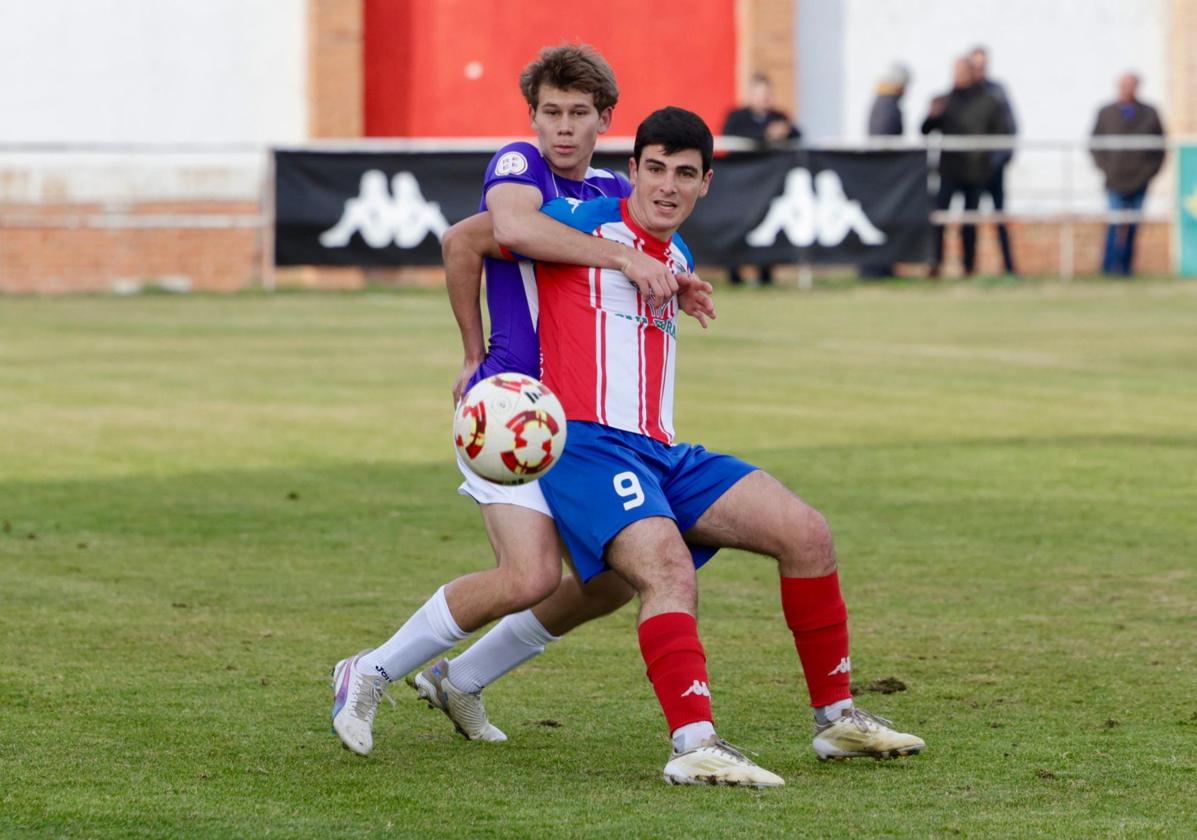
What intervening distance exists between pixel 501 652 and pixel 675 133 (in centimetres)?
156

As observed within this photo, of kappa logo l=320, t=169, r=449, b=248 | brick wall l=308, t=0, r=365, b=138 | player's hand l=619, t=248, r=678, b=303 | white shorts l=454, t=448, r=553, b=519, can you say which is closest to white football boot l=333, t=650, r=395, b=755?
white shorts l=454, t=448, r=553, b=519

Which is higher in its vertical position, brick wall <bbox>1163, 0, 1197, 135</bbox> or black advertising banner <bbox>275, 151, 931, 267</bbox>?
brick wall <bbox>1163, 0, 1197, 135</bbox>

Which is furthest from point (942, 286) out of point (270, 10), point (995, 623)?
point (995, 623)

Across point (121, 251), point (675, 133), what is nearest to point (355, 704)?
point (675, 133)

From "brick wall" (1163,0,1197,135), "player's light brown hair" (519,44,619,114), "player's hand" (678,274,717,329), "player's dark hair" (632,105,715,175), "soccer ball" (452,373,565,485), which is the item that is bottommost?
"soccer ball" (452,373,565,485)

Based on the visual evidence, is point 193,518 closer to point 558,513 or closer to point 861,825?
point 558,513

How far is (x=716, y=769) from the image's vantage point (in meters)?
5.45

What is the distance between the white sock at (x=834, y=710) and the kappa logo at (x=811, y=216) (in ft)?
69.3

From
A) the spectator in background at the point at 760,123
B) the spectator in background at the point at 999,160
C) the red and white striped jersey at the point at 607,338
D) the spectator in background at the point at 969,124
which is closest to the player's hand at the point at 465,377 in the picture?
the red and white striped jersey at the point at 607,338

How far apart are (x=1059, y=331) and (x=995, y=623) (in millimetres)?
14106

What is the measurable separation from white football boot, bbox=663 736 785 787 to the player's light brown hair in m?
1.76

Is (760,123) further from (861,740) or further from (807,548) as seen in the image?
(861,740)

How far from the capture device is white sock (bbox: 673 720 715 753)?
5.54 m

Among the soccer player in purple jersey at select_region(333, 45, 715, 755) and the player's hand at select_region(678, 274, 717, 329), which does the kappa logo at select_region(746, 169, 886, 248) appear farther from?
the player's hand at select_region(678, 274, 717, 329)
